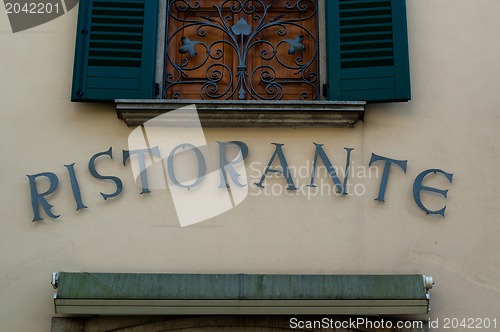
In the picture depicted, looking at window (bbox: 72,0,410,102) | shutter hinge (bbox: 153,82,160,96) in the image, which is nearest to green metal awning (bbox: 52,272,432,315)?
window (bbox: 72,0,410,102)

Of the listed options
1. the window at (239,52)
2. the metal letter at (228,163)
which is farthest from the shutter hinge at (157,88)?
the metal letter at (228,163)

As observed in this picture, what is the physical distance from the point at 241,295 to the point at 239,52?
201 centimetres

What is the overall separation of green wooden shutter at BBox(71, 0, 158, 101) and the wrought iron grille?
244 millimetres

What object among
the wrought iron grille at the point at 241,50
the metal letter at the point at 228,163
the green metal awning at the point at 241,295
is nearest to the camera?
the green metal awning at the point at 241,295

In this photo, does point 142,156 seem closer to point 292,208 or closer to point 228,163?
point 228,163

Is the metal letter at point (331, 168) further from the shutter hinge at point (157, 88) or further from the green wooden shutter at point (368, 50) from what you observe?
the shutter hinge at point (157, 88)

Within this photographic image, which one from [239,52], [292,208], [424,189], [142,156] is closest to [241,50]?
[239,52]

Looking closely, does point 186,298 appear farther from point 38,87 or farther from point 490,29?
point 490,29

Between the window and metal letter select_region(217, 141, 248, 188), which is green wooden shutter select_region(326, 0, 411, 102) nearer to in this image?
the window

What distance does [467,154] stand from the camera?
6.36 metres

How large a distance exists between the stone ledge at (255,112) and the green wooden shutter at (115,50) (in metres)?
0.17

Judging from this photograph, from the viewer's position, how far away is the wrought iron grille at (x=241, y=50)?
22.2ft

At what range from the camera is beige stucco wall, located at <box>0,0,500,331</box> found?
609cm

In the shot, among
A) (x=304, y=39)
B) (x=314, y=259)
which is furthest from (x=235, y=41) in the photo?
(x=314, y=259)
